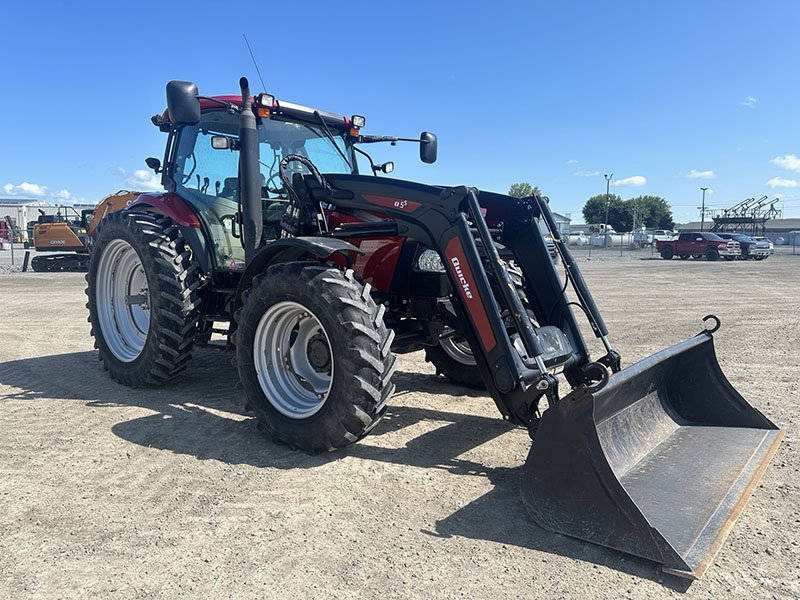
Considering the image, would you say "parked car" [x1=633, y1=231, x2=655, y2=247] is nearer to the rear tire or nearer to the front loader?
the front loader

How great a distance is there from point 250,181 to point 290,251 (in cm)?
83

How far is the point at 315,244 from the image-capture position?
4008 millimetres

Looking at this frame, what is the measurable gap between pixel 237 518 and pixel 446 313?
2.09 meters

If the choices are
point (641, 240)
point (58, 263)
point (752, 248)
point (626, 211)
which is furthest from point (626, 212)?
point (58, 263)

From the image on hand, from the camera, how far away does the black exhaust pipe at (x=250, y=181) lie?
4.78 m

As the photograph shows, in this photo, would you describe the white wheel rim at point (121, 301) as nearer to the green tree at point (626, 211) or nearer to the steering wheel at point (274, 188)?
the steering wheel at point (274, 188)

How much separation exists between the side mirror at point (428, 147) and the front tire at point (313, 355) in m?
2.39

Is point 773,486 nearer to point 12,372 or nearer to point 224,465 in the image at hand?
point 224,465

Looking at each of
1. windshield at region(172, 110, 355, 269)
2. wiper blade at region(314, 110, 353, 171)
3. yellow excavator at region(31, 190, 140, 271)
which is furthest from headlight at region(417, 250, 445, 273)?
yellow excavator at region(31, 190, 140, 271)

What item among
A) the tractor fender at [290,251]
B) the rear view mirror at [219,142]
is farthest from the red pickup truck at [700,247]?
the rear view mirror at [219,142]

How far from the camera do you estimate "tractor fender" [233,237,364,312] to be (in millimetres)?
3973

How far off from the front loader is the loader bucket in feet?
0.04

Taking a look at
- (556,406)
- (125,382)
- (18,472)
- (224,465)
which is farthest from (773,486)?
(125,382)

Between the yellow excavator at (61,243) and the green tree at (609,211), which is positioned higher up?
the green tree at (609,211)
